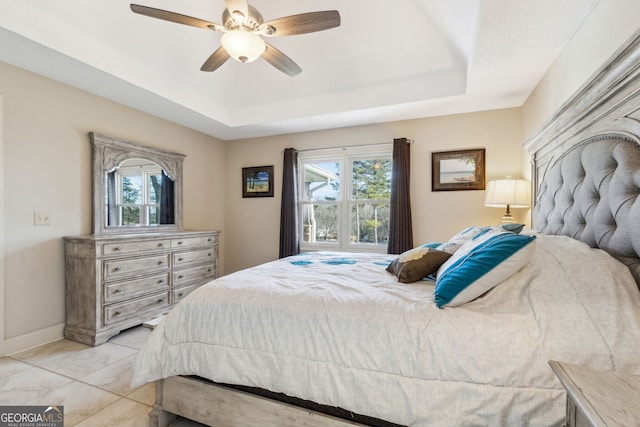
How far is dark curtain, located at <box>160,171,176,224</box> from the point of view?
3.62 meters

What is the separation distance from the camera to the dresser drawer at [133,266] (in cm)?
261

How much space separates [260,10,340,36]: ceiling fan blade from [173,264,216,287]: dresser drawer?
2.67 m

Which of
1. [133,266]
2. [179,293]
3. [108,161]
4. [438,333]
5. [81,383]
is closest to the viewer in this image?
[438,333]

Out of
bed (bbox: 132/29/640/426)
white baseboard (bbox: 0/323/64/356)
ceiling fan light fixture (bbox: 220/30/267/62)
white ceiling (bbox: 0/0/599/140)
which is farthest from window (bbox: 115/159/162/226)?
bed (bbox: 132/29/640/426)

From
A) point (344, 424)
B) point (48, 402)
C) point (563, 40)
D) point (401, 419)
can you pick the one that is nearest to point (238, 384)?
point (344, 424)

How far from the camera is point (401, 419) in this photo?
1.08 m

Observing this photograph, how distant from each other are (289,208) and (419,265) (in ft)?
8.83

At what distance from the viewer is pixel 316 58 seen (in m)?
3.16

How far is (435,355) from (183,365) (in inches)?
45.8

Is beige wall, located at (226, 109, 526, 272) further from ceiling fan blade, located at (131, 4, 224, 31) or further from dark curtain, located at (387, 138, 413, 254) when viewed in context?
ceiling fan blade, located at (131, 4, 224, 31)

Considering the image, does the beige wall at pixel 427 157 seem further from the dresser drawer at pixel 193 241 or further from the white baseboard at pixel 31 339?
the white baseboard at pixel 31 339

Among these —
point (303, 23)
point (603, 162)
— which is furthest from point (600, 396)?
point (303, 23)

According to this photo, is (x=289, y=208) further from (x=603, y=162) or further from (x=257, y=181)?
(x=603, y=162)

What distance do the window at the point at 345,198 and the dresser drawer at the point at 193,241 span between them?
4.08ft
